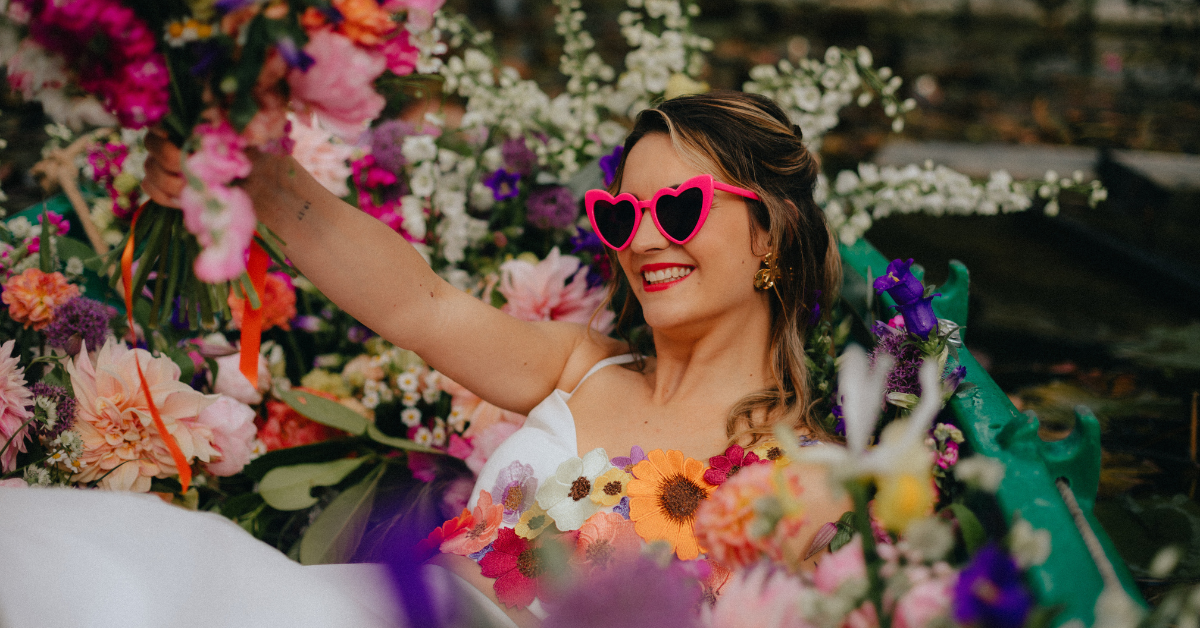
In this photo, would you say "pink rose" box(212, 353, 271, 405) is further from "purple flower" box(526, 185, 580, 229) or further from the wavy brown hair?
the wavy brown hair

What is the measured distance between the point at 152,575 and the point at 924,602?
98 centimetres

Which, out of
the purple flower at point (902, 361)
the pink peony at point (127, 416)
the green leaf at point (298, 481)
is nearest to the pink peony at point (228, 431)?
the pink peony at point (127, 416)

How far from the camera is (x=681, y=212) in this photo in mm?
1423

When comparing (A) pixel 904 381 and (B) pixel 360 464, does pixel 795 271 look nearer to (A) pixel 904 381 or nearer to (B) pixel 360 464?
(A) pixel 904 381

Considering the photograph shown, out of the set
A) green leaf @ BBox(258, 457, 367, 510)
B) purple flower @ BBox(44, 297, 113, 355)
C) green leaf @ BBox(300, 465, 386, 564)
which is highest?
purple flower @ BBox(44, 297, 113, 355)

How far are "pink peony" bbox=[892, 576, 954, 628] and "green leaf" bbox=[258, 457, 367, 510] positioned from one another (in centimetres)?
155

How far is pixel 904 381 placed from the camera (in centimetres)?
130

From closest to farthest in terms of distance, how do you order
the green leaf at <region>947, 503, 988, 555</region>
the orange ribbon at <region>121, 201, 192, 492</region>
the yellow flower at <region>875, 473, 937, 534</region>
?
1. the yellow flower at <region>875, 473, 937, 534</region>
2. the green leaf at <region>947, 503, 988, 555</region>
3. the orange ribbon at <region>121, 201, 192, 492</region>

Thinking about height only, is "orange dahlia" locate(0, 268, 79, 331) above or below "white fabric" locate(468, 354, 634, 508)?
above

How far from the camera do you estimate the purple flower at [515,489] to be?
4.75ft

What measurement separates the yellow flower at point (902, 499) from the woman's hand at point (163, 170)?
90cm

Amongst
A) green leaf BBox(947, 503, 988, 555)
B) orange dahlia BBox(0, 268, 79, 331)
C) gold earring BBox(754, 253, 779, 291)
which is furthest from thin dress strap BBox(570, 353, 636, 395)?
orange dahlia BBox(0, 268, 79, 331)

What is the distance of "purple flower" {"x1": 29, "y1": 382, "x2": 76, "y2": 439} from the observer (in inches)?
54.2

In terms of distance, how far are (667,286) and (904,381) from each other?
47 centimetres
